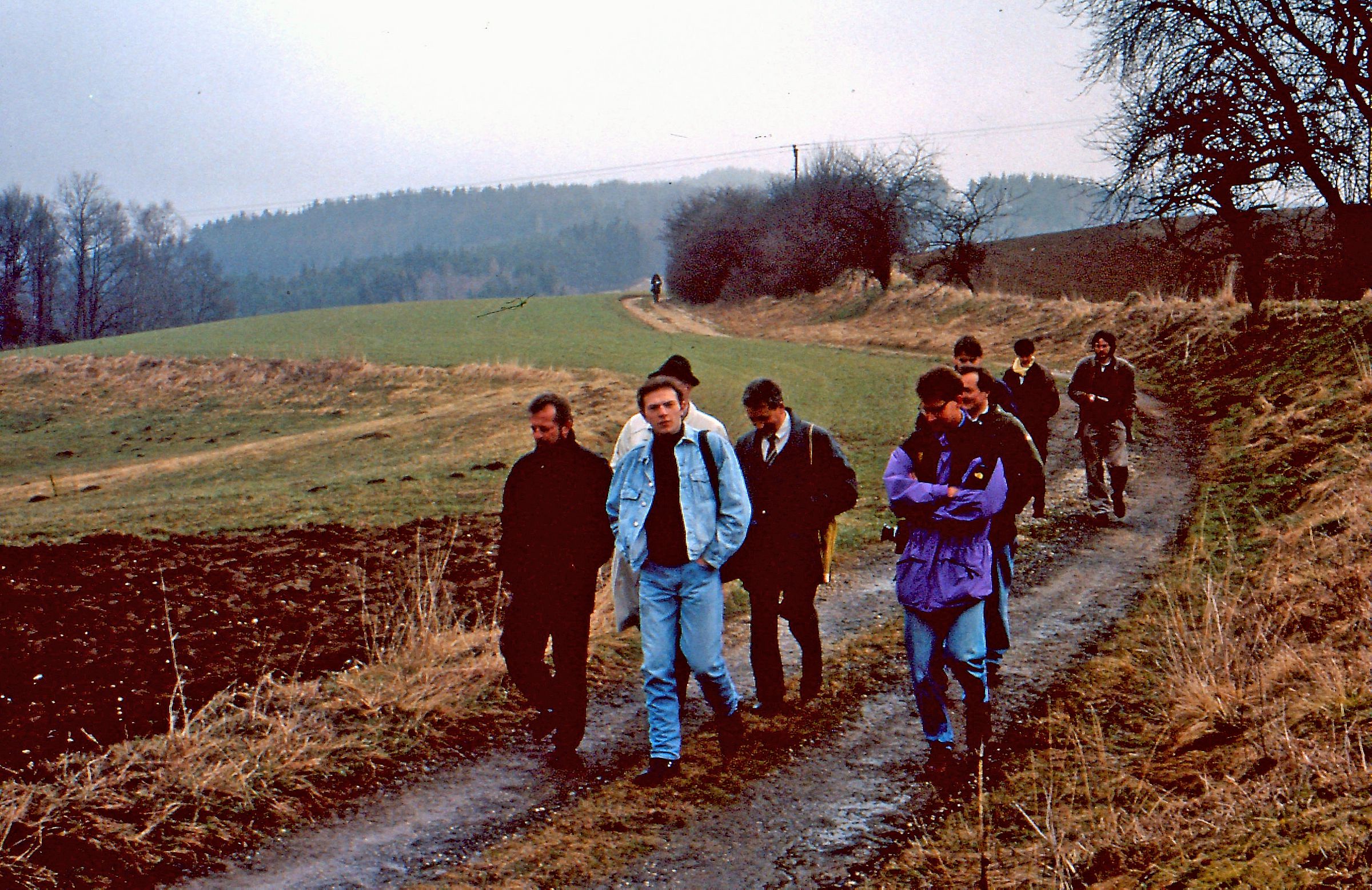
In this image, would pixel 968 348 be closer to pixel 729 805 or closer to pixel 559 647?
pixel 559 647

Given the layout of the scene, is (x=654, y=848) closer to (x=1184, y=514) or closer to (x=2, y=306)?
(x=1184, y=514)

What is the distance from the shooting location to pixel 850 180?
171ft

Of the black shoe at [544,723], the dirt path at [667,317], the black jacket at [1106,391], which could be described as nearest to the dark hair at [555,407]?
the black shoe at [544,723]

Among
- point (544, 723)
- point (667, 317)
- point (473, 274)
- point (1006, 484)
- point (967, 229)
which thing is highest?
point (473, 274)

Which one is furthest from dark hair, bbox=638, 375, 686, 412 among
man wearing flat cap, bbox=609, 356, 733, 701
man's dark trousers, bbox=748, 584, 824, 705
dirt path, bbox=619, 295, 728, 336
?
dirt path, bbox=619, 295, 728, 336

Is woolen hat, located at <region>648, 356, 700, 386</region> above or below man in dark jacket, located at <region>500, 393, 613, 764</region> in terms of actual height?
above

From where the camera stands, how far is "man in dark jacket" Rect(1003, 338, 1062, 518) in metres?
9.95

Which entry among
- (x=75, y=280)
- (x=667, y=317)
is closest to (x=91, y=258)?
(x=75, y=280)

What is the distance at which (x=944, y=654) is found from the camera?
5.13m

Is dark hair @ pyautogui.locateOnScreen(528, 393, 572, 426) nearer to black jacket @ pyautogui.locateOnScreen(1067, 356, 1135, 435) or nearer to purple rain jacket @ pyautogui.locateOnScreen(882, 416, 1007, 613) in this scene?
purple rain jacket @ pyautogui.locateOnScreen(882, 416, 1007, 613)

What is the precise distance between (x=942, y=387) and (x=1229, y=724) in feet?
7.21

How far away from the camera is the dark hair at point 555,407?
5445 mm

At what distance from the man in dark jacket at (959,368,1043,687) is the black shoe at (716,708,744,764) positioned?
141 cm

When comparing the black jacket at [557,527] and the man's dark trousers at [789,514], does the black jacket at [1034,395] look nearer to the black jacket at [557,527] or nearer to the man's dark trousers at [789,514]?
the man's dark trousers at [789,514]
